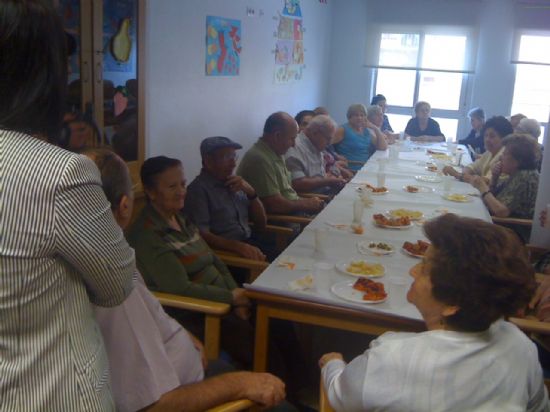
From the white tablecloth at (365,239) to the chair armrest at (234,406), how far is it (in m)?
0.50

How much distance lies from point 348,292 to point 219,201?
45.2 inches

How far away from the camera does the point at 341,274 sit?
2.11 m

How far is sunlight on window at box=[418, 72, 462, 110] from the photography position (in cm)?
782

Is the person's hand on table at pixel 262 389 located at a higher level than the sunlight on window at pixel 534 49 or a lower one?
lower

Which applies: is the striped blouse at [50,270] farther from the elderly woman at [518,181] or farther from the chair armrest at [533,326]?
the elderly woman at [518,181]

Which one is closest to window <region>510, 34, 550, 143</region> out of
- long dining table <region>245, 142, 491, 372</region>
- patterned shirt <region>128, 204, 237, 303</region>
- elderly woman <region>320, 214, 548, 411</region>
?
long dining table <region>245, 142, 491, 372</region>

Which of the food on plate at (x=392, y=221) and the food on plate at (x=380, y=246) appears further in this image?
the food on plate at (x=392, y=221)

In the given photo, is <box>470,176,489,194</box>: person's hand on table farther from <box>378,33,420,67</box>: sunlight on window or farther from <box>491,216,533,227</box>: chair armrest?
<box>378,33,420,67</box>: sunlight on window

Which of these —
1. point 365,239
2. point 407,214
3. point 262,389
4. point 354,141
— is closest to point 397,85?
point 354,141

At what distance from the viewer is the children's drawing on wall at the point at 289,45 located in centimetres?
583

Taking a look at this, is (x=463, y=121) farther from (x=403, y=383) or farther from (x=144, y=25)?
(x=403, y=383)

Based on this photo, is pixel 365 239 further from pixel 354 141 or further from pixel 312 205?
pixel 354 141

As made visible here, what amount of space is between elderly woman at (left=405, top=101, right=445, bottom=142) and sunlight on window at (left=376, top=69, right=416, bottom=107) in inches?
43.1

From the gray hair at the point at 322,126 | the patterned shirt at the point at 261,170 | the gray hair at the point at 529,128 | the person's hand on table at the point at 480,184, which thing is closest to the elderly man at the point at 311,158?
the gray hair at the point at 322,126
